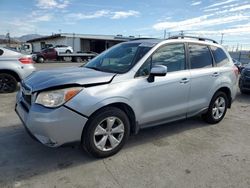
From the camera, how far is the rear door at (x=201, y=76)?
468 centimetres

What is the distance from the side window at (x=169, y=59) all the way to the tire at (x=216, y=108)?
1217 mm

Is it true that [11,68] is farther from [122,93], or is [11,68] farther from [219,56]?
[219,56]

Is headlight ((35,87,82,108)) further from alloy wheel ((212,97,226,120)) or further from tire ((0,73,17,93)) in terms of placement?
tire ((0,73,17,93))

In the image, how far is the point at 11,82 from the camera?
8.06 metres

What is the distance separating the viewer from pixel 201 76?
4773 mm

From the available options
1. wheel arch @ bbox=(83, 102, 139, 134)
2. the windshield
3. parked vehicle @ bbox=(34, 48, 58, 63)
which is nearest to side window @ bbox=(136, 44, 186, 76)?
the windshield

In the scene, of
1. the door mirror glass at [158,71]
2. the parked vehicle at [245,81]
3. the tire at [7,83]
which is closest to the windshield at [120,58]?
the door mirror glass at [158,71]

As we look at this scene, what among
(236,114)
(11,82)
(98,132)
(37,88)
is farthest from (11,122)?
(236,114)

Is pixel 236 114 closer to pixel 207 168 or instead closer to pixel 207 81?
pixel 207 81

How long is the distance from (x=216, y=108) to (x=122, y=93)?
2.64 meters

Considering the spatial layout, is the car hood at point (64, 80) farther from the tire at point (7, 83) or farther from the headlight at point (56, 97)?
the tire at point (7, 83)

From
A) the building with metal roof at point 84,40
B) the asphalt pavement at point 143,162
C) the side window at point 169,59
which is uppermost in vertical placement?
the building with metal roof at point 84,40

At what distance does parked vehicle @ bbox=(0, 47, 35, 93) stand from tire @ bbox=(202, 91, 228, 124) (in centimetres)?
565

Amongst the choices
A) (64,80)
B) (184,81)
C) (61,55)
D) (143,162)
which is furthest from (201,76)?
(61,55)
